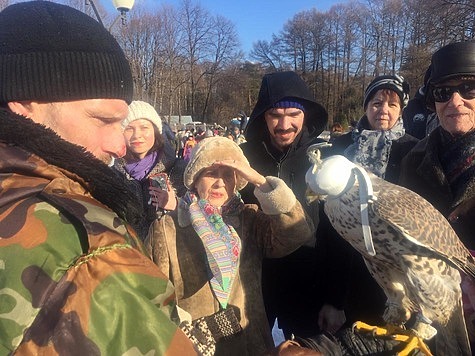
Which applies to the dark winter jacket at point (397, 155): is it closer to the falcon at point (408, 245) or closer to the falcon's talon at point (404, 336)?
the falcon at point (408, 245)

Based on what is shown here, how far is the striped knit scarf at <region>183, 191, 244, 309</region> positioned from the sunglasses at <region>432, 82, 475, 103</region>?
131 centimetres

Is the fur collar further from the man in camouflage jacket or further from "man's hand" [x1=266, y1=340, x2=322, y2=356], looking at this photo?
"man's hand" [x1=266, y1=340, x2=322, y2=356]

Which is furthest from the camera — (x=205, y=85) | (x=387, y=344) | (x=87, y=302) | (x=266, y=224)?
(x=205, y=85)

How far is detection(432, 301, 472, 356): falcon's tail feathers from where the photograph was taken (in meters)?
1.86

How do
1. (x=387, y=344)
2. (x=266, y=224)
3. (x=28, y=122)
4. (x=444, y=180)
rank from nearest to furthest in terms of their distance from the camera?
(x=28, y=122) < (x=387, y=344) < (x=266, y=224) < (x=444, y=180)

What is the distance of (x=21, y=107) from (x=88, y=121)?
0.16m

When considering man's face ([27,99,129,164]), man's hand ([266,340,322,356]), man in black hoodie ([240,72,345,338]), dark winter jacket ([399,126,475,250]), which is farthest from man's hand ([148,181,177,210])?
man's face ([27,99,129,164])

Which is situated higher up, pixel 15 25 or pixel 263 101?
pixel 15 25

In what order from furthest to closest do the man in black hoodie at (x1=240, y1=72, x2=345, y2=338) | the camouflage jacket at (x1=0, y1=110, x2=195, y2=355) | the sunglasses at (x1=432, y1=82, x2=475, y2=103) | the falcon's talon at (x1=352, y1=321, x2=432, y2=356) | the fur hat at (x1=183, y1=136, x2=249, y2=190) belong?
Answer: 1. the man in black hoodie at (x1=240, y1=72, x2=345, y2=338)
2. the sunglasses at (x1=432, y1=82, x2=475, y2=103)
3. the fur hat at (x1=183, y1=136, x2=249, y2=190)
4. the falcon's talon at (x1=352, y1=321, x2=432, y2=356)
5. the camouflage jacket at (x1=0, y1=110, x2=195, y2=355)

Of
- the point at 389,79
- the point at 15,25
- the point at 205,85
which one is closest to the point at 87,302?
the point at 15,25

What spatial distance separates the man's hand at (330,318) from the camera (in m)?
2.28

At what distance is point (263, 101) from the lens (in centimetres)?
268

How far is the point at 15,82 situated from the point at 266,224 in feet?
4.42

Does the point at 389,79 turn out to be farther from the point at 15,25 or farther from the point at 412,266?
the point at 15,25
